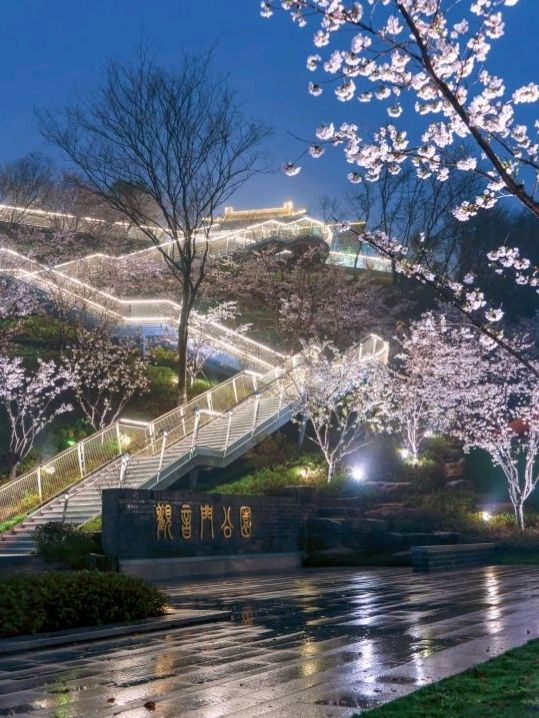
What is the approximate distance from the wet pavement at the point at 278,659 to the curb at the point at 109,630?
0.17 metres

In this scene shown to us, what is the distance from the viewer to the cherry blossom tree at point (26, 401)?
29.2 m

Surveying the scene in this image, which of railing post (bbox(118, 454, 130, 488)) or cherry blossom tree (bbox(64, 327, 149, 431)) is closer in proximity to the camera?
railing post (bbox(118, 454, 130, 488))

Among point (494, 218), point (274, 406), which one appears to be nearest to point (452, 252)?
point (494, 218)

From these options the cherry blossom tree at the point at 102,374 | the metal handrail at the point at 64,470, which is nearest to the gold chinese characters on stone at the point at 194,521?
the metal handrail at the point at 64,470

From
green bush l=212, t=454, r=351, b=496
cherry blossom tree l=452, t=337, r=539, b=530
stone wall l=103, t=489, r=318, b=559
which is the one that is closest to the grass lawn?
stone wall l=103, t=489, r=318, b=559

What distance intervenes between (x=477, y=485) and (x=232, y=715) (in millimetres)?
29510

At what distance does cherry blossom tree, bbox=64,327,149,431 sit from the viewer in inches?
1294

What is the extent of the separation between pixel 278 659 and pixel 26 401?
71.6 feet

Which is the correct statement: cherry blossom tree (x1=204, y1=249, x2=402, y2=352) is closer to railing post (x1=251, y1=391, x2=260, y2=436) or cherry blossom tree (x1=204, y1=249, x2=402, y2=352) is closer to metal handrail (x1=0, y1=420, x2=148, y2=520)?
railing post (x1=251, y1=391, x2=260, y2=436)

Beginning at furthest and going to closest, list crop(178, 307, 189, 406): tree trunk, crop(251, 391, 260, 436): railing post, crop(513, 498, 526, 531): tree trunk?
crop(178, 307, 189, 406): tree trunk
crop(251, 391, 260, 436): railing post
crop(513, 498, 526, 531): tree trunk

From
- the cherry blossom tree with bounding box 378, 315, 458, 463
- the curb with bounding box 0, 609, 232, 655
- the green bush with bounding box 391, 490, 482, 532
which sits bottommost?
the curb with bounding box 0, 609, 232, 655

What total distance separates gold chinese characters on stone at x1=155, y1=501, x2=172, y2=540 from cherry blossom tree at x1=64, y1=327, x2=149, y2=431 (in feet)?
37.1

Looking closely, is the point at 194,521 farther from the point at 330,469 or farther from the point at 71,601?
the point at 71,601

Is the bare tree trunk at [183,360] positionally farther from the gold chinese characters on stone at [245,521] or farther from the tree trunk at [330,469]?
the gold chinese characters on stone at [245,521]
